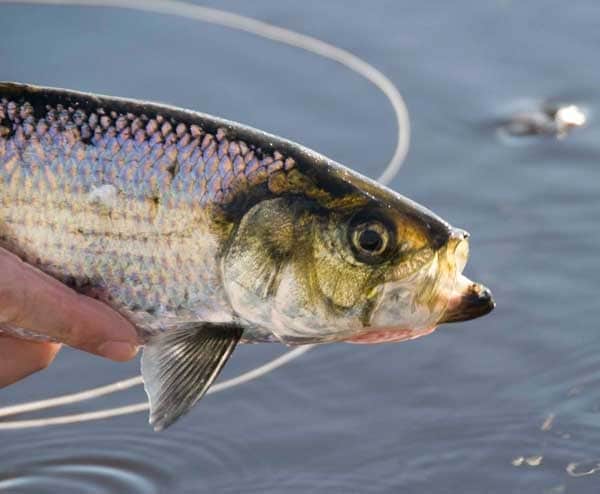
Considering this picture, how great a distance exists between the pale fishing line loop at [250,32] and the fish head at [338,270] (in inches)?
60.7

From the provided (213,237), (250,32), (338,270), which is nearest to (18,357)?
(213,237)

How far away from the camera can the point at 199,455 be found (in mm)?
4555

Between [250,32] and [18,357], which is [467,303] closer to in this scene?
[18,357]

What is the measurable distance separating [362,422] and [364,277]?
136 cm

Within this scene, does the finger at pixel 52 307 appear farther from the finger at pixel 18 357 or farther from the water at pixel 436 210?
the water at pixel 436 210

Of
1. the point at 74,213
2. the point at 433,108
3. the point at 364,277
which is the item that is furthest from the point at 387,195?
the point at 433,108

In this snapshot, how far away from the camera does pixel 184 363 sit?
3.41m

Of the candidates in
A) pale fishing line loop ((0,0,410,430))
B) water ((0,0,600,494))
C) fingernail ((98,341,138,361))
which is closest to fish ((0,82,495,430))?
fingernail ((98,341,138,361))

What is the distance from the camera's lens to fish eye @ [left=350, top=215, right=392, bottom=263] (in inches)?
133

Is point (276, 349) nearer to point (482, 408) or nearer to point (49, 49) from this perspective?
point (482, 408)

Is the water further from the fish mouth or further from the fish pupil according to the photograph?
the fish pupil

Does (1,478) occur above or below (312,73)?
below

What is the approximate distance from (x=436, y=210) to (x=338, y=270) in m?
2.40

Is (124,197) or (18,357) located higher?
(124,197)
